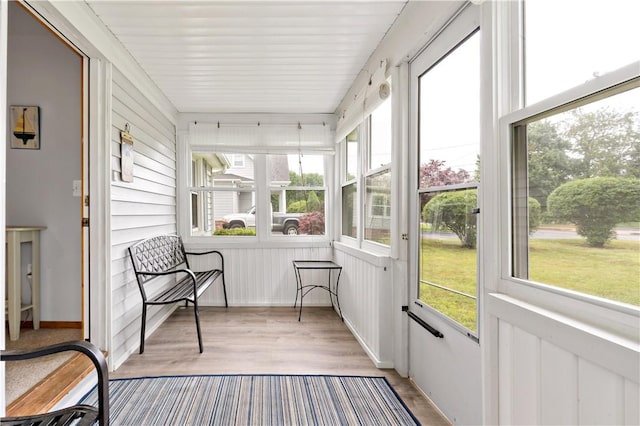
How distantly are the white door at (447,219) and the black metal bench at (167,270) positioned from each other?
1.84m

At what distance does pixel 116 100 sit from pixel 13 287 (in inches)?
66.9

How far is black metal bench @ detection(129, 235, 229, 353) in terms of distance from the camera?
2.62 metres

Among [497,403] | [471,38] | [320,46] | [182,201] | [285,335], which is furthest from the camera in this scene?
[182,201]

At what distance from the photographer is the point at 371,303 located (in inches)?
98.8

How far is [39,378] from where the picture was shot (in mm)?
1877

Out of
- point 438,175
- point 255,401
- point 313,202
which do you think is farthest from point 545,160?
point 313,202

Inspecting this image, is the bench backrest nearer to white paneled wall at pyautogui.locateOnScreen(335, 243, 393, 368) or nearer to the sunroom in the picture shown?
the sunroom

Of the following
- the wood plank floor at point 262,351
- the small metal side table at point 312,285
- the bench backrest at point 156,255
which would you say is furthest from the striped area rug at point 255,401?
the small metal side table at point 312,285

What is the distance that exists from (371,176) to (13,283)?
3046mm

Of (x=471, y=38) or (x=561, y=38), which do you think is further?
(x=471, y=38)

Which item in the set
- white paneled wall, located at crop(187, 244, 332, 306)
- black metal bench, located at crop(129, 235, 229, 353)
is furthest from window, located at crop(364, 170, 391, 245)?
black metal bench, located at crop(129, 235, 229, 353)

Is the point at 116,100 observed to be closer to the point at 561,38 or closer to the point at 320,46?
the point at 320,46

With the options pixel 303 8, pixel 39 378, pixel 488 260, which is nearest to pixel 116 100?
pixel 303 8

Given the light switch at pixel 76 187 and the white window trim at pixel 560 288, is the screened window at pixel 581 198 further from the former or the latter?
the light switch at pixel 76 187
